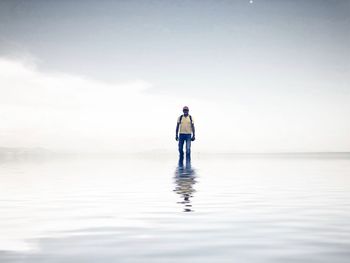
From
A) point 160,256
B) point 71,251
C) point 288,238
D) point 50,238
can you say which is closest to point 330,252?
point 288,238

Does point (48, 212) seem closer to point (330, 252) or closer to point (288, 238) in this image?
point (288, 238)

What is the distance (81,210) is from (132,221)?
1564 mm

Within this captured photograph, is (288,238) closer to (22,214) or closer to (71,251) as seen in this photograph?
(71,251)

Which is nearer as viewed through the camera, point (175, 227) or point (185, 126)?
point (175, 227)

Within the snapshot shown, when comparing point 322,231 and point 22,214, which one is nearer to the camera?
point 322,231

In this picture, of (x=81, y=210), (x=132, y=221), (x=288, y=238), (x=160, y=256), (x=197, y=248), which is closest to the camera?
(x=160, y=256)

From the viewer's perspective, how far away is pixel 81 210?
771 centimetres

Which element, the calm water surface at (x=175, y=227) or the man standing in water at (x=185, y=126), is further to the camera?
the man standing in water at (x=185, y=126)

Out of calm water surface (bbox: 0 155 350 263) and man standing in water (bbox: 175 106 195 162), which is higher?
man standing in water (bbox: 175 106 195 162)

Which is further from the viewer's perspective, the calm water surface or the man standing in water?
the man standing in water

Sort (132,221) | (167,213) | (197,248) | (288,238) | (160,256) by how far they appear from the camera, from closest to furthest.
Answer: (160,256)
(197,248)
(288,238)
(132,221)
(167,213)

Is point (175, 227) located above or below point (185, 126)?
below

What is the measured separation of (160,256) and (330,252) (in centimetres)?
155

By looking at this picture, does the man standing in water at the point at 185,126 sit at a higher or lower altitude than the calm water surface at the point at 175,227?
higher
